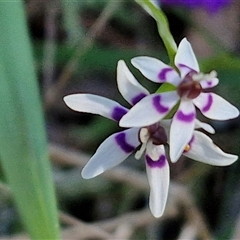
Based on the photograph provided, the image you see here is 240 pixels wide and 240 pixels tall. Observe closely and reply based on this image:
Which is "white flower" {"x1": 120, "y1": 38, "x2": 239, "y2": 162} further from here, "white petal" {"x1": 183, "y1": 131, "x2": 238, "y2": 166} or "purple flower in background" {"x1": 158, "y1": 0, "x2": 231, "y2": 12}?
"purple flower in background" {"x1": 158, "y1": 0, "x2": 231, "y2": 12}

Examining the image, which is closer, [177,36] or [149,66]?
[149,66]

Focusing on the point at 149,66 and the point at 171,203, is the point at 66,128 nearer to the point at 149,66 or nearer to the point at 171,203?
the point at 171,203

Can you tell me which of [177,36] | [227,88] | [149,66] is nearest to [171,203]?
[227,88]

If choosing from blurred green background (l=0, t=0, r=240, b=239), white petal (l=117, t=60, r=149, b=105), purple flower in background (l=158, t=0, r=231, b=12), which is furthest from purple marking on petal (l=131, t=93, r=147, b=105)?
purple flower in background (l=158, t=0, r=231, b=12)

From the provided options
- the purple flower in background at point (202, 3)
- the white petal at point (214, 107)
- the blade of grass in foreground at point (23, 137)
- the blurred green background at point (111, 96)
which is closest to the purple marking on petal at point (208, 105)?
the white petal at point (214, 107)

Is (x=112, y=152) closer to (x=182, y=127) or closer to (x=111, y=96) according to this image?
(x=182, y=127)
